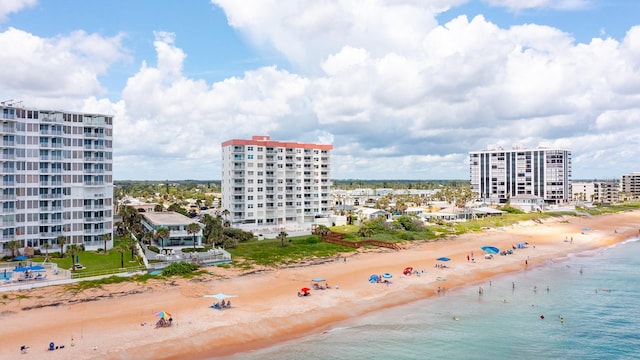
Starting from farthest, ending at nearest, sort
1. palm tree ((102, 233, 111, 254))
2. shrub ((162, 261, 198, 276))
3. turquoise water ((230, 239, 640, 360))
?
palm tree ((102, 233, 111, 254)), shrub ((162, 261, 198, 276)), turquoise water ((230, 239, 640, 360))

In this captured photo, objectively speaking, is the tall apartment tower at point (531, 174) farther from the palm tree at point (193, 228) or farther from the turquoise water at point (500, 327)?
the palm tree at point (193, 228)

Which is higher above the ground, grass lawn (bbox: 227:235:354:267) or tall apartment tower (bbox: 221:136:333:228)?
tall apartment tower (bbox: 221:136:333:228)

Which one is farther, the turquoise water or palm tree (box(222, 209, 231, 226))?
palm tree (box(222, 209, 231, 226))

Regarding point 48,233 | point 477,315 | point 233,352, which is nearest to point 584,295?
point 477,315

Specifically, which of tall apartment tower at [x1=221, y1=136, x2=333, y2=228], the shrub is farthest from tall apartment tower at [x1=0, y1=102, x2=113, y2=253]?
tall apartment tower at [x1=221, y1=136, x2=333, y2=228]

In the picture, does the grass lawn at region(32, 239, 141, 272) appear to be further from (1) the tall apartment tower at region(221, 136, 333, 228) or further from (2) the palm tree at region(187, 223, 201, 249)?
(1) the tall apartment tower at region(221, 136, 333, 228)

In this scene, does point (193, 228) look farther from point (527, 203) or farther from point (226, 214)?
point (527, 203)
